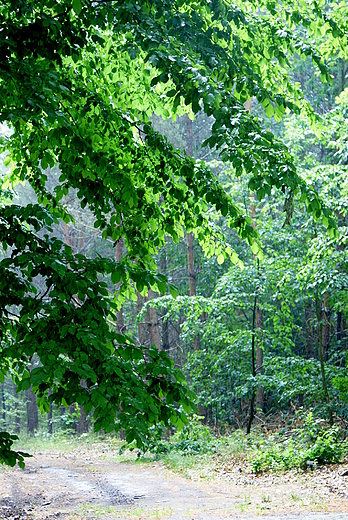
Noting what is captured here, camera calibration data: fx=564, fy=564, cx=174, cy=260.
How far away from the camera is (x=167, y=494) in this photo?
9.65 metres

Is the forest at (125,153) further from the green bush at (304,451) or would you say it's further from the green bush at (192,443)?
the green bush at (192,443)

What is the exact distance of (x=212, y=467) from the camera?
1199 cm

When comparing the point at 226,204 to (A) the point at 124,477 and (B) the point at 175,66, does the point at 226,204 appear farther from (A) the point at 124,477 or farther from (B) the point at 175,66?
(A) the point at 124,477

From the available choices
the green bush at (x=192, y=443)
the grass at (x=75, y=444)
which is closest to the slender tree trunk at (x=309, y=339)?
the green bush at (x=192, y=443)

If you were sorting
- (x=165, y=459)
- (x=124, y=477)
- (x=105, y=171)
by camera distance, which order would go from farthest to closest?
1. (x=165, y=459)
2. (x=124, y=477)
3. (x=105, y=171)

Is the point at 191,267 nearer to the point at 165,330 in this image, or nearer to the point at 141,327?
the point at 141,327

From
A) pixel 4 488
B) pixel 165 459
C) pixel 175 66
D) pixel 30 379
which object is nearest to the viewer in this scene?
pixel 30 379

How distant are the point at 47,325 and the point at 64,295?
219 mm

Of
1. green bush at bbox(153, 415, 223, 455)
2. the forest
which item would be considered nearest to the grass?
green bush at bbox(153, 415, 223, 455)

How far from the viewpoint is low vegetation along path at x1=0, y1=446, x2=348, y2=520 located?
25.8 ft

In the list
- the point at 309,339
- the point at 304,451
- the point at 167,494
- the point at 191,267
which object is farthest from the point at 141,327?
the point at 167,494

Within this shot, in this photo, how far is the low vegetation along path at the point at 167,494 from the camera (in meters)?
7.88

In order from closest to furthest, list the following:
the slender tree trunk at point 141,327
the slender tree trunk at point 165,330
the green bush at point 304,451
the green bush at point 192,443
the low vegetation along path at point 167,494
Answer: the low vegetation along path at point 167,494 < the green bush at point 304,451 < the green bush at point 192,443 < the slender tree trunk at point 141,327 < the slender tree trunk at point 165,330

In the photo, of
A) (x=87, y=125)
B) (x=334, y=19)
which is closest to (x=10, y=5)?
(x=87, y=125)
